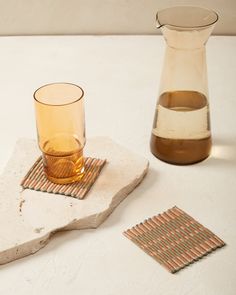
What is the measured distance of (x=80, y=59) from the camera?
1.36 m

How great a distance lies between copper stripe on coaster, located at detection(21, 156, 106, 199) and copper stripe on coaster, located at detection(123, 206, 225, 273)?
99 mm

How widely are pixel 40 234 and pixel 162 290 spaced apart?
17 centimetres

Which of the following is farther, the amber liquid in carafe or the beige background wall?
the beige background wall

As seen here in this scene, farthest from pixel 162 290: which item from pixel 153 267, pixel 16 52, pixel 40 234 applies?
pixel 16 52

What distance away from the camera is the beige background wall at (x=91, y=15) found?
145cm

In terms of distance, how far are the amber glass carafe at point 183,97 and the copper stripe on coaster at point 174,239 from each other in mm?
123

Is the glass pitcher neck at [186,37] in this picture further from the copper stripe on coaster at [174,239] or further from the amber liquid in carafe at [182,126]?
the copper stripe on coaster at [174,239]

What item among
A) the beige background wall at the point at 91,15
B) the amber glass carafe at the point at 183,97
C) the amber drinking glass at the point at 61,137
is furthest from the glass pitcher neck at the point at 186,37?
the beige background wall at the point at 91,15

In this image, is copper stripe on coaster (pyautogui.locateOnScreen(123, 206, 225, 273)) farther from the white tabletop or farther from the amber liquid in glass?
the amber liquid in glass

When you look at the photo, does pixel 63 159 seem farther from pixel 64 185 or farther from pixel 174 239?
pixel 174 239


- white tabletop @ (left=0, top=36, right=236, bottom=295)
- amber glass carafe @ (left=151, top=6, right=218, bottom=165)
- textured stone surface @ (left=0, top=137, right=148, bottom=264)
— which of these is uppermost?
amber glass carafe @ (left=151, top=6, right=218, bottom=165)

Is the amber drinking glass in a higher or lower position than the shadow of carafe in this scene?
higher

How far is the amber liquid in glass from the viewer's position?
3.10ft

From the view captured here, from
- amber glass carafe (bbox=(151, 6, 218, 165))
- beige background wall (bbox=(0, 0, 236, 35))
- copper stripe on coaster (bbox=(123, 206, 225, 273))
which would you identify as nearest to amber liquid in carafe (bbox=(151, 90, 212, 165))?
amber glass carafe (bbox=(151, 6, 218, 165))
